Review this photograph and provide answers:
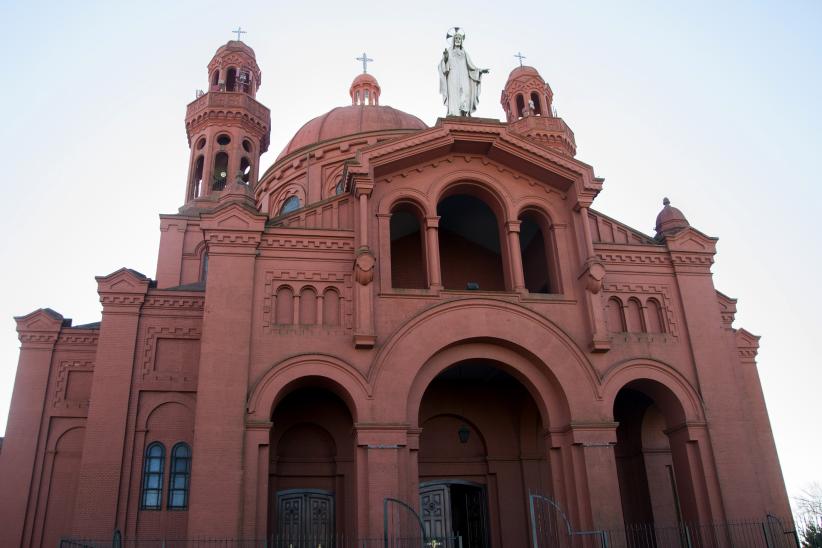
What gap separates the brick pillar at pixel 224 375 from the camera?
1581 cm

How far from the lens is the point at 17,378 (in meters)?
22.4

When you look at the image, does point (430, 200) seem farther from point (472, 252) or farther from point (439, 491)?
point (439, 491)

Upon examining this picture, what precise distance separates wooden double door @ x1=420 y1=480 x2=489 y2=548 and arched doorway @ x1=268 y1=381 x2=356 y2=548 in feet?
7.91

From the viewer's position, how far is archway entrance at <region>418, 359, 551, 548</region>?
2080cm

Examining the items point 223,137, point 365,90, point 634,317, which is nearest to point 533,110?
point 365,90

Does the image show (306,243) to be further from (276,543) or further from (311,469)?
(276,543)

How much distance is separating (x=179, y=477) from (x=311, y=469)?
342cm

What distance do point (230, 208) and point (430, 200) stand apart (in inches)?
206

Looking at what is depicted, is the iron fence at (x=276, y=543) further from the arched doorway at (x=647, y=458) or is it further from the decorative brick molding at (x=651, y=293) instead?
the decorative brick molding at (x=651, y=293)

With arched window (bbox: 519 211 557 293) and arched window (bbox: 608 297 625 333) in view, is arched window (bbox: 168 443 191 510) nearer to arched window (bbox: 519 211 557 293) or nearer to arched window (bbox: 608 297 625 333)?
arched window (bbox: 519 211 557 293)

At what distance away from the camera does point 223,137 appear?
33.7 metres

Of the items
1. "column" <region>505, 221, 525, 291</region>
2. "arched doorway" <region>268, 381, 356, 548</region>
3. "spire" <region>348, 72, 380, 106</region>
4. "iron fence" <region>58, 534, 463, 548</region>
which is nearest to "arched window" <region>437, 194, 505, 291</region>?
"column" <region>505, 221, 525, 291</region>

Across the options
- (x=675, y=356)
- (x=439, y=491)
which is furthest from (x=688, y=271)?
(x=439, y=491)

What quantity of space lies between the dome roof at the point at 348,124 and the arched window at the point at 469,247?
9786 millimetres
